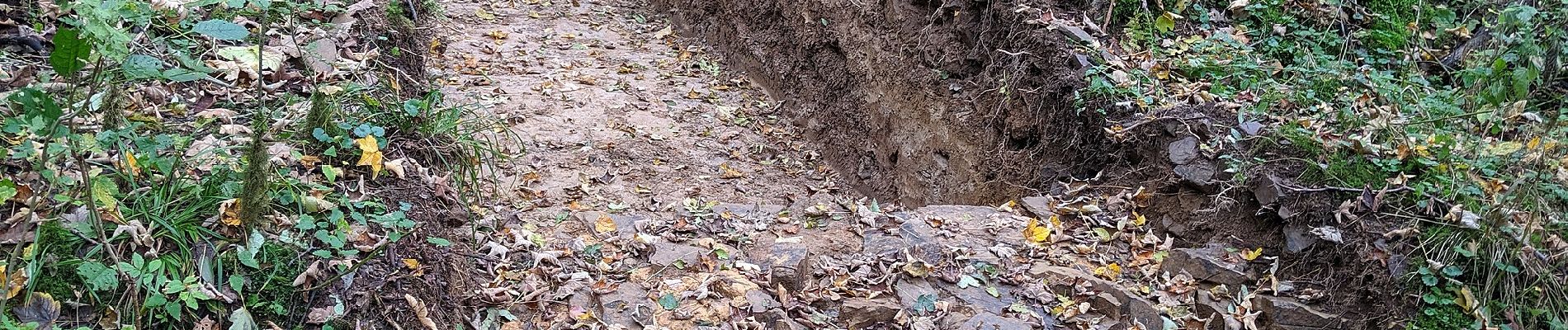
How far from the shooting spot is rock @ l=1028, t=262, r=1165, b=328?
3217 millimetres

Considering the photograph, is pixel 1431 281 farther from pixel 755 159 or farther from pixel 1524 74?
pixel 755 159

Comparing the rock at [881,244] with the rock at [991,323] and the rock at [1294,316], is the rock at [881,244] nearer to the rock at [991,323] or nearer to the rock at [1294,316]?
the rock at [991,323]

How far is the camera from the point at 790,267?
3402 millimetres

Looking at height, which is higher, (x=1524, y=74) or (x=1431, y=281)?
(x=1524, y=74)

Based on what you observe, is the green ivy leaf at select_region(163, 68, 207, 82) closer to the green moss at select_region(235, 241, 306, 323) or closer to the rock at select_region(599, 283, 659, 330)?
the green moss at select_region(235, 241, 306, 323)

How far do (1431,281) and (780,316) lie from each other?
6.83 ft

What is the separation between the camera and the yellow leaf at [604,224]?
3863 millimetres

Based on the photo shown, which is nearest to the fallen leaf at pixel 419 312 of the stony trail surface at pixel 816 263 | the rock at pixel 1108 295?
the stony trail surface at pixel 816 263

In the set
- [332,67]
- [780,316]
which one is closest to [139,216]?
[332,67]

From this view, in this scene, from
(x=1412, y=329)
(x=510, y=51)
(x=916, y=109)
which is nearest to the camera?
(x=1412, y=329)

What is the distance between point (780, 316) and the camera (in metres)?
3.15

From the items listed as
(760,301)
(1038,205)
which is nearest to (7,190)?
(760,301)

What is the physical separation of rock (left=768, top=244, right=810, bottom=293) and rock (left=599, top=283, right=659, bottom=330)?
18.3 inches

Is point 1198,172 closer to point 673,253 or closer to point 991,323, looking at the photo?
point 991,323
